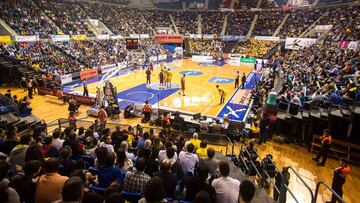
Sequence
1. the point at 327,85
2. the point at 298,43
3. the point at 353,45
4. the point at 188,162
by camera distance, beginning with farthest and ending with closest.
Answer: the point at 298,43 → the point at 353,45 → the point at 327,85 → the point at 188,162

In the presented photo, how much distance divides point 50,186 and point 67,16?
1597 inches

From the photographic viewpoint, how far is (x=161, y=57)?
46781mm

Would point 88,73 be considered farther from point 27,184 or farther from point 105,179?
point 27,184

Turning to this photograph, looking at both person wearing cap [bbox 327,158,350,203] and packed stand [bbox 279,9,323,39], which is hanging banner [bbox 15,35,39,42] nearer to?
person wearing cap [bbox 327,158,350,203]

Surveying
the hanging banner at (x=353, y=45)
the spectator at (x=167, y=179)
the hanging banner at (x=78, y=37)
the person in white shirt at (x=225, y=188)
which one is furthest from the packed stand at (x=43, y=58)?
the hanging banner at (x=353, y=45)

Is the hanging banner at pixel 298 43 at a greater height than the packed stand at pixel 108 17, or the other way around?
the packed stand at pixel 108 17

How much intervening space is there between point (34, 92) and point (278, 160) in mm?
21069

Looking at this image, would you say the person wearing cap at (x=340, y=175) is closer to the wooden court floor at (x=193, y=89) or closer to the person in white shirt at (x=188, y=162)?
the person in white shirt at (x=188, y=162)

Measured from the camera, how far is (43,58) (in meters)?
26.5

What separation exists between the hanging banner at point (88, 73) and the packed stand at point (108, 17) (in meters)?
16.8

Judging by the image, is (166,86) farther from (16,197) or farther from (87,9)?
(87,9)

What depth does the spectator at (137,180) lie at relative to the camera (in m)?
4.54

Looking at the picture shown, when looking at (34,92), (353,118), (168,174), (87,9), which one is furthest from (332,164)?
(87,9)

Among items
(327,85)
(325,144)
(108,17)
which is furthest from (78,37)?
(325,144)
